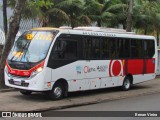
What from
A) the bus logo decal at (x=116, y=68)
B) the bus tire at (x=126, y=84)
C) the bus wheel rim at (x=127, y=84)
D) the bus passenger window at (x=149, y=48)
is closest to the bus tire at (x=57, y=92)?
the bus logo decal at (x=116, y=68)

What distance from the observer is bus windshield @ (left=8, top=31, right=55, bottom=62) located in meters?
14.5

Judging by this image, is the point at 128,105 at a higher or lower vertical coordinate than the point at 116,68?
lower

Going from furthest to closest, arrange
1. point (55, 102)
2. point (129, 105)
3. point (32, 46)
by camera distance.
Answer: point (32, 46), point (129, 105), point (55, 102)

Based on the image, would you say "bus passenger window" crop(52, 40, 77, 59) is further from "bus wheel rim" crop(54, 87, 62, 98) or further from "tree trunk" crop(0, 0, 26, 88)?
"tree trunk" crop(0, 0, 26, 88)

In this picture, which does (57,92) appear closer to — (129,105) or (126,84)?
(129,105)

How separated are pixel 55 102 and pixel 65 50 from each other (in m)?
2.18

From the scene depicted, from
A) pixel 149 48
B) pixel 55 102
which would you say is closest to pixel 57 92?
pixel 55 102

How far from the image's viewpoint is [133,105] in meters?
14.6

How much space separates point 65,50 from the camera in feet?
50.1

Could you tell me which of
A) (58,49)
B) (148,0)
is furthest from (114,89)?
(148,0)

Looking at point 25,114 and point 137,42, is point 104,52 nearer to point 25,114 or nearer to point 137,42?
point 137,42

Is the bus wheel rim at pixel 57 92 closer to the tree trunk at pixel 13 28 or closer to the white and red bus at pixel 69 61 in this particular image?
the white and red bus at pixel 69 61

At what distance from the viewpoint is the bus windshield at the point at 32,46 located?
14.5 metres

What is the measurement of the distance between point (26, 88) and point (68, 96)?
7.84ft
